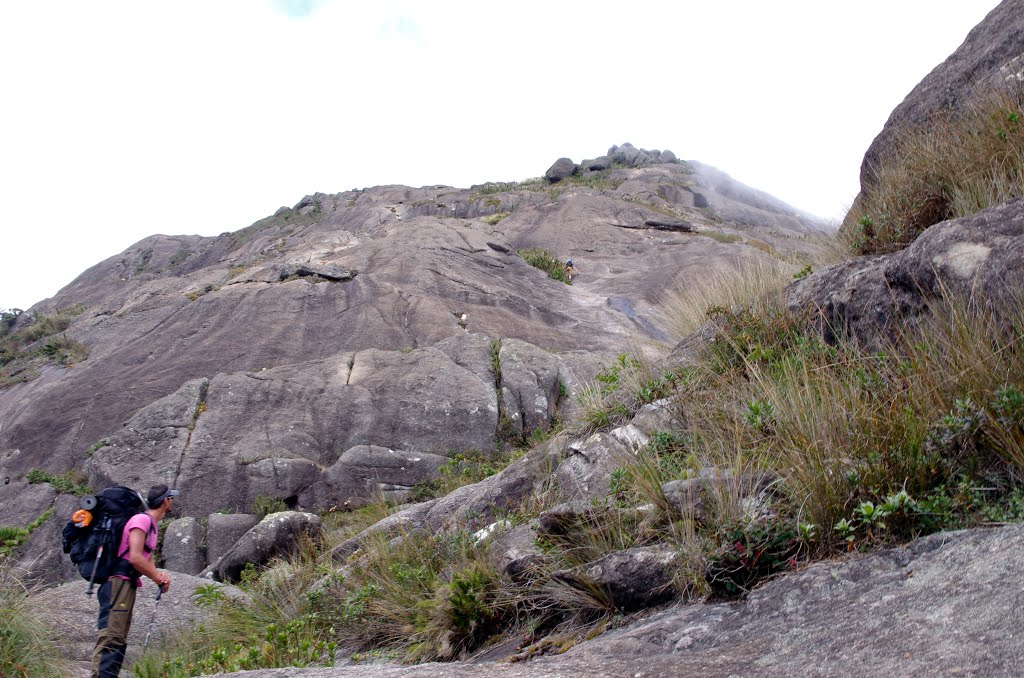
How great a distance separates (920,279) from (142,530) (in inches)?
246

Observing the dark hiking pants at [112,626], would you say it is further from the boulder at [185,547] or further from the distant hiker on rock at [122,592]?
the boulder at [185,547]

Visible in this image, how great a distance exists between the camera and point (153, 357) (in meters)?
18.4

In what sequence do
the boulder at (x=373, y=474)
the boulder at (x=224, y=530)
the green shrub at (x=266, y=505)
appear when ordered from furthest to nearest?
the boulder at (x=373, y=474) → the green shrub at (x=266, y=505) → the boulder at (x=224, y=530)

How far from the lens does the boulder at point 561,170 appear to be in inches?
2192

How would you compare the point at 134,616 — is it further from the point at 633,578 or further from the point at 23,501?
the point at 23,501

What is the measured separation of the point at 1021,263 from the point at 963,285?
42cm

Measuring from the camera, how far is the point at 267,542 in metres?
10.7

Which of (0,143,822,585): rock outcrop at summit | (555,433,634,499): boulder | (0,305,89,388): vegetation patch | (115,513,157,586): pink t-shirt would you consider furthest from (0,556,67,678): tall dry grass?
(0,305,89,388): vegetation patch

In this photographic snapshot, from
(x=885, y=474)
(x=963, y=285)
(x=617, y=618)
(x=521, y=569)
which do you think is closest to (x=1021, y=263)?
(x=963, y=285)

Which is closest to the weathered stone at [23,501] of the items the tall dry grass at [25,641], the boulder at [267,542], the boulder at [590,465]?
the boulder at [267,542]

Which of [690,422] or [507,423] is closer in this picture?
[690,422]

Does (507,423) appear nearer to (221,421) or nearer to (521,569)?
(221,421)

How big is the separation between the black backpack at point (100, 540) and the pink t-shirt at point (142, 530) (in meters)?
0.03

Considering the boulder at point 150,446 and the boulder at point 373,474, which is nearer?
the boulder at point 373,474
